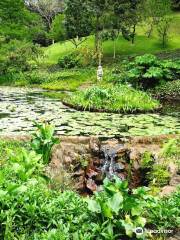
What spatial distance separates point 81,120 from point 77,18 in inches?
1277

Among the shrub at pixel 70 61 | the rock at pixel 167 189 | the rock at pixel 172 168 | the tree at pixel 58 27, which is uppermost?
the tree at pixel 58 27

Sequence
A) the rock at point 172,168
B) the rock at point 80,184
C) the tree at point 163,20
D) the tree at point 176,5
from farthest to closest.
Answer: the tree at point 176,5, the tree at point 163,20, the rock at point 80,184, the rock at point 172,168

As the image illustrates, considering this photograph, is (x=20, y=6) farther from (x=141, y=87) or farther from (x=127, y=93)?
(x=127, y=93)

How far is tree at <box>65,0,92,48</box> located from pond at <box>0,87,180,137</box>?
25486 millimetres

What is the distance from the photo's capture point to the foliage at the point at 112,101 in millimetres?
19672

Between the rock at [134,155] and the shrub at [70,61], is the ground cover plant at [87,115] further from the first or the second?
the rock at [134,155]

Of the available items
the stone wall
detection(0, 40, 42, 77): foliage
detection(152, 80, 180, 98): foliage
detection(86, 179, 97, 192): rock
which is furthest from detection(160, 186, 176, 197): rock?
detection(0, 40, 42, 77): foliage

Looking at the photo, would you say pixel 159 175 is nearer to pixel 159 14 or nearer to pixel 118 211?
pixel 118 211

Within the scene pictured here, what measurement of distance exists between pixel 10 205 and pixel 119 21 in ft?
130

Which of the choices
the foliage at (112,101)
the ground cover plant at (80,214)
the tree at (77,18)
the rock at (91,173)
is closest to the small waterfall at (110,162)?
the rock at (91,173)

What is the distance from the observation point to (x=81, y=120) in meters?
17.0

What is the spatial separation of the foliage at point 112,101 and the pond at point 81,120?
662 mm

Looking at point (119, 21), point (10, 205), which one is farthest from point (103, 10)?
point (10, 205)

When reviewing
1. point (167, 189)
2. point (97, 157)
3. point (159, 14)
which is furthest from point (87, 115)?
point (159, 14)
